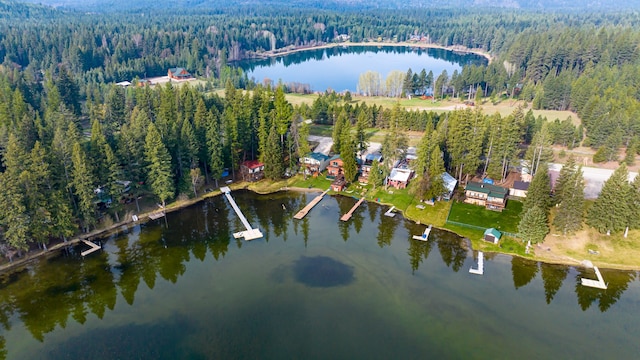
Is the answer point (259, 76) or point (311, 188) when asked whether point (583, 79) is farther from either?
point (259, 76)

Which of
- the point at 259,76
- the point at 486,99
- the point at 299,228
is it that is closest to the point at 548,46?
the point at 486,99

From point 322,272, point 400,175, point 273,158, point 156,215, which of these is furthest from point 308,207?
point 156,215

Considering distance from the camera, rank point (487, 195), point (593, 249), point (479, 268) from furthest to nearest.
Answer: point (487, 195), point (593, 249), point (479, 268)

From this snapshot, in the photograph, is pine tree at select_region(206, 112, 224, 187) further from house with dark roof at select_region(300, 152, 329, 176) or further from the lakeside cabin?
the lakeside cabin

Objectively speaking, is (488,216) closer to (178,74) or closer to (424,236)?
(424,236)

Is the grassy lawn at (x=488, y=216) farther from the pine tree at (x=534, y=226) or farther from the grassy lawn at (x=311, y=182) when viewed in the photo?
the grassy lawn at (x=311, y=182)

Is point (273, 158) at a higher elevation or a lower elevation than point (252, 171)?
higher

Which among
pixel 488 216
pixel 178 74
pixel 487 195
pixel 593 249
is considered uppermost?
pixel 178 74
